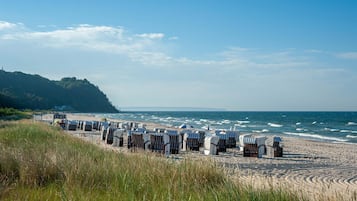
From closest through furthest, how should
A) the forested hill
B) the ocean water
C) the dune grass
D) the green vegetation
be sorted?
the dune grass, the green vegetation, the ocean water, the forested hill

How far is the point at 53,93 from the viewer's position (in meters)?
128

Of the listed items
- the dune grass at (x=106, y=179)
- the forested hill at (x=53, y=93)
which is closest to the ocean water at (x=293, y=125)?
the dune grass at (x=106, y=179)

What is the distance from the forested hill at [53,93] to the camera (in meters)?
112

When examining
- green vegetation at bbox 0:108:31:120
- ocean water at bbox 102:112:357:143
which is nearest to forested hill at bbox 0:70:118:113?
ocean water at bbox 102:112:357:143

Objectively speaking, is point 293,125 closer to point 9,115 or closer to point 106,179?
point 9,115

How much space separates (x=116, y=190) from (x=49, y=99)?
122083 mm

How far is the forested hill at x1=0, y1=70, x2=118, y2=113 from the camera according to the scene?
367 feet

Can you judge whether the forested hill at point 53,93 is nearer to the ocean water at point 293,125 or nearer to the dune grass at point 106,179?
the ocean water at point 293,125

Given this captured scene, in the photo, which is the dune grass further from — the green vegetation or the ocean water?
the green vegetation

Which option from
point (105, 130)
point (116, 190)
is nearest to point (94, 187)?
point (116, 190)

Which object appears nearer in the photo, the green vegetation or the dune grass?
the dune grass

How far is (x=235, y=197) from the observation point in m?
4.38

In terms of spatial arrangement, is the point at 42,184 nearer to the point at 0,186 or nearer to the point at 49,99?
the point at 0,186

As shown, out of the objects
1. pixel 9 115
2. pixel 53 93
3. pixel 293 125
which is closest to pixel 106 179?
pixel 9 115
